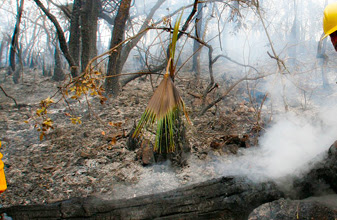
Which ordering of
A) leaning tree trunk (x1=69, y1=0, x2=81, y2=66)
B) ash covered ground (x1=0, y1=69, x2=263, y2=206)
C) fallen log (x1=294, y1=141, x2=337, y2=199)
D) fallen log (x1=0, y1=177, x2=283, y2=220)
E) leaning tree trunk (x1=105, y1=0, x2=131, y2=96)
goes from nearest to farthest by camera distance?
fallen log (x1=0, y1=177, x2=283, y2=220)
fallen log (x1=294, y1=141, x2=337, y2=199)
ash covered ground (x1=0, y1=69, x2=263, y2=206)
leaning tree trunk (x1=105, y1=0, x2=131, y2=96)
leaning tree trunk (x1=69, y1=0, x2=81, y2=66)

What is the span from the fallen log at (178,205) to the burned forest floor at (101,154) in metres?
0.84

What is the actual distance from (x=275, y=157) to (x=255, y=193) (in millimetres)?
891

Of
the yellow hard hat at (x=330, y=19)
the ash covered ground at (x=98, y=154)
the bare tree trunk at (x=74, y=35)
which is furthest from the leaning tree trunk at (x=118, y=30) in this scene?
the yellow hard hat at (x=330, y=19)

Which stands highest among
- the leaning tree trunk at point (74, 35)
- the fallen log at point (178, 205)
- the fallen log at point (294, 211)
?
the leaning tree trunk at point (74, 35)

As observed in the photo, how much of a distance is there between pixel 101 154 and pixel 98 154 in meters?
0.05

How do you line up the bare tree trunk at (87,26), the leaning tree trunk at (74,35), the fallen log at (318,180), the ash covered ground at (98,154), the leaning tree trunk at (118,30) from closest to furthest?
the fallen log at (318,180) < the ash covered ground at (98,154) < the leaning tree trunk at (118,30) < the bare tree trunk at (87,26) < the leaning tree trunk at (74,35)

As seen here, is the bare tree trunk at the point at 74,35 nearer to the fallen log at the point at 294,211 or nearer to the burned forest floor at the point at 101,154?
the burned forest floor at the point at 101,154

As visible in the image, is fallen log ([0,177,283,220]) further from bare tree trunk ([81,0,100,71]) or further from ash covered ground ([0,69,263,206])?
bare tree trunk ([81,0,100,71])

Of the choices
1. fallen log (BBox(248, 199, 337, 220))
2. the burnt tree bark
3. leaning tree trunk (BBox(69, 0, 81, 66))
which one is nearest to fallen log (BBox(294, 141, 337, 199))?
the burnt tree bark

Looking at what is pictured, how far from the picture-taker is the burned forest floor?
3.02 meters

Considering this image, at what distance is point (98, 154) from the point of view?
3828 mm

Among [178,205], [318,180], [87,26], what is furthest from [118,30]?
[318,180]

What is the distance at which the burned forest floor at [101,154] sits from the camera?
3021 millimetres

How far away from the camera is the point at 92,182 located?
315 centimetres
